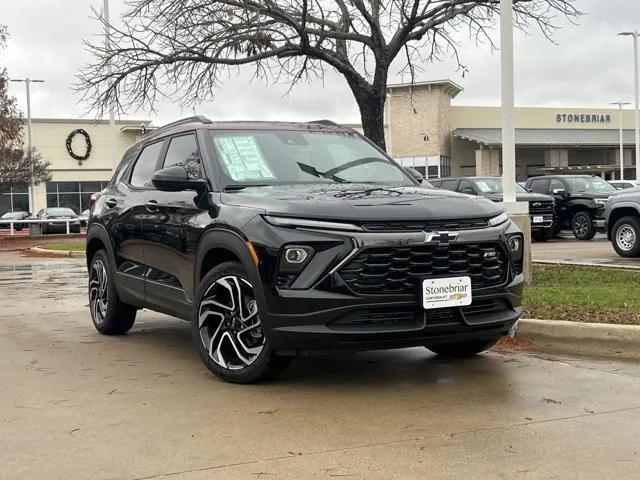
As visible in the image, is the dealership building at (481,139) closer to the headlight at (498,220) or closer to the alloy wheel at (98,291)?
the alloy wheel at (98,291)

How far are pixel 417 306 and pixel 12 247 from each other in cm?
2496

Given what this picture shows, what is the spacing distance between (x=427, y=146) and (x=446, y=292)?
46634 mm

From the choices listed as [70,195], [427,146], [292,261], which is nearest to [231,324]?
[292,261]

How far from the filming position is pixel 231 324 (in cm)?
532

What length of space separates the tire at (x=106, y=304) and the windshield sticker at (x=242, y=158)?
198 centimetres

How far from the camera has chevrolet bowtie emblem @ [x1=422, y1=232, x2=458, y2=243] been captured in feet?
16.1

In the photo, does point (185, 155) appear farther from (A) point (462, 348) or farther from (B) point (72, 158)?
(B) point (72, 158)

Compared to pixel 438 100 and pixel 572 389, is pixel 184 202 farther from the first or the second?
pixel 438 100

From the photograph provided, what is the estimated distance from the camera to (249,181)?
580 centimetres

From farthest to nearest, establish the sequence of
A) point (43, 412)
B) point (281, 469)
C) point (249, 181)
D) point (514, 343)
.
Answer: point (514, 343) → point (249, 181) → point (43, 412) → point (281, 469)

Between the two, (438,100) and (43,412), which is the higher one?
(438,100)

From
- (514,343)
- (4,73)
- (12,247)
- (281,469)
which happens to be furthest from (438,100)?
(281,469)

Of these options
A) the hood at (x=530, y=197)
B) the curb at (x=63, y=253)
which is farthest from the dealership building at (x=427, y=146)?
the hood at (x=530, y=197)

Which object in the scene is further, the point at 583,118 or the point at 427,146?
the point at 583,118
